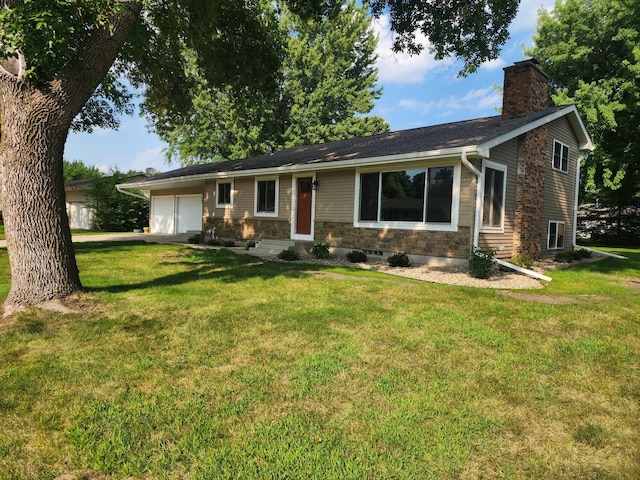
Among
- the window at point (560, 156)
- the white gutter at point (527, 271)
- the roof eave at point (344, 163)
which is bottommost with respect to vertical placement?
the white gutter at point (527, 271)

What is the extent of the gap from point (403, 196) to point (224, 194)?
8.46m

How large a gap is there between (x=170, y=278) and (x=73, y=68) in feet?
12.2

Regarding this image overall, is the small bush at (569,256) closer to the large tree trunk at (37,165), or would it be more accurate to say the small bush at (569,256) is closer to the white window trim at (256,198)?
the white window trim at (256,198)

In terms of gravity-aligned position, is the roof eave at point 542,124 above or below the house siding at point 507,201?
above

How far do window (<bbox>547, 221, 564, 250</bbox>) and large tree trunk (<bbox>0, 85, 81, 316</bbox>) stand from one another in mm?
13517

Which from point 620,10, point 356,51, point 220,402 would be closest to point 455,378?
point 220,402

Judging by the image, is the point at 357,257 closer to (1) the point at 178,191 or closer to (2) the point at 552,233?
(2) the point at 552,233

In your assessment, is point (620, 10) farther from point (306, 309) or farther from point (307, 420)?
point (307, 420)

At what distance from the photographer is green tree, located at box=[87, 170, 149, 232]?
2319cm

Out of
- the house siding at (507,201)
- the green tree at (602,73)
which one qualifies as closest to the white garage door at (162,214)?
the house siding at (507,201)

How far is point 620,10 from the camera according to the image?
19.4 m

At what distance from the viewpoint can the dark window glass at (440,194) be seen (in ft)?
31.4

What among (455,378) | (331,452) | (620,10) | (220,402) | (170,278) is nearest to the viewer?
(331,452)

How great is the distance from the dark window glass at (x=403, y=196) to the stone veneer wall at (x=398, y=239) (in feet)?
1.41
